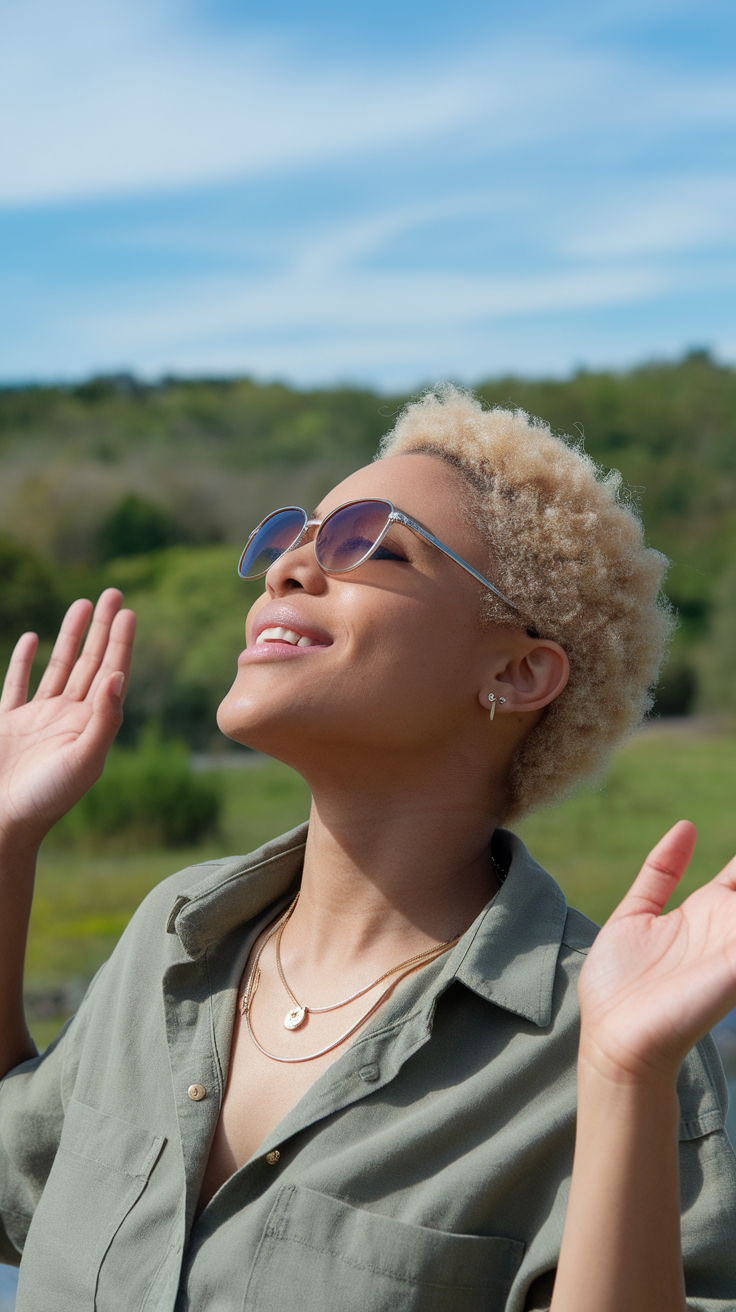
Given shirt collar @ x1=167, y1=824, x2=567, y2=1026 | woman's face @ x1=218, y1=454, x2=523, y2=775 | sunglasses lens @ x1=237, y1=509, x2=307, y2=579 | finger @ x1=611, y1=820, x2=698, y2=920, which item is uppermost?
sunglasses lens @ x1=237, y1=509, x2=307, y2=579

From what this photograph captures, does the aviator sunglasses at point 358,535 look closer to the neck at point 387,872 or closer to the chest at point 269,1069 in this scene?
the neck at point 387,872

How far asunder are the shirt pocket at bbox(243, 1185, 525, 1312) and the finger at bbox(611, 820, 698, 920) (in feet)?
1.88

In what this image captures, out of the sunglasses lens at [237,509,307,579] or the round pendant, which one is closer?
the round pendant

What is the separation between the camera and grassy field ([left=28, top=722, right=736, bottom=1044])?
11562mm

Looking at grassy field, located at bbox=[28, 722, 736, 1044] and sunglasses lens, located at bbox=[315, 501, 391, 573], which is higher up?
sunglasses lens, located at bbox=[315, 501, 391, 573]

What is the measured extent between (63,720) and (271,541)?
699mm

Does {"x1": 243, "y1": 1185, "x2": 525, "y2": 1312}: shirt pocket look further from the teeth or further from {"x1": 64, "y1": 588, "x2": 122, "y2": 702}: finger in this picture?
{"x1": 64, "y1": 588, "x2": 122, "y2": 702}: finger

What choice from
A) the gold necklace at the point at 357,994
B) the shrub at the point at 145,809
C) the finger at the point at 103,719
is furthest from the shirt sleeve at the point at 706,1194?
the shrub at the point at 145,809

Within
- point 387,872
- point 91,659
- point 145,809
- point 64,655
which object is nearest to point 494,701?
point 387,872

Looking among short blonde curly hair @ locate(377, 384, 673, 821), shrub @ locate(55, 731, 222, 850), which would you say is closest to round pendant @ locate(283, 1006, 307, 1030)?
short blonde curly hair @ locate(377, 384, 673, 821)

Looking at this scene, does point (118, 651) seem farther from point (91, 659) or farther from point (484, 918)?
point (484, 918)

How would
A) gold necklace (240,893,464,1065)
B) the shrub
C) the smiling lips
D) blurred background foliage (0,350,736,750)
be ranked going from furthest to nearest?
blurred background foliage (0,350,736,750) < the shrub < the smiling lips < gold necklace (240,893,464,1065)

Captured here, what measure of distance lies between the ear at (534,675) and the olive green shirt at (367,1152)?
286mm

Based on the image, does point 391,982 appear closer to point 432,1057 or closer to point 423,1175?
point 432,1057
